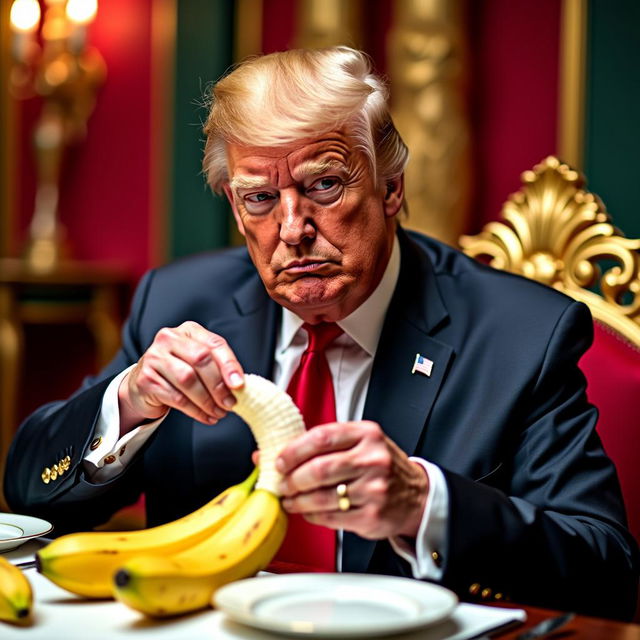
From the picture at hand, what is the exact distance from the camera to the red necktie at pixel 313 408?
156 centimetres

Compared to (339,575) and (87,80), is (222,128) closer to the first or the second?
(339,575)

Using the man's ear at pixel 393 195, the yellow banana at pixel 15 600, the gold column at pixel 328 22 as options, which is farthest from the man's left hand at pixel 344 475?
the gold column at pixel 328 22

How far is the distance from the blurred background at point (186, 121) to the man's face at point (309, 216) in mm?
1045

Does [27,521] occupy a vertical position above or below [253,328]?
below

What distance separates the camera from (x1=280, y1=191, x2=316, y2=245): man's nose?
60.0 inches

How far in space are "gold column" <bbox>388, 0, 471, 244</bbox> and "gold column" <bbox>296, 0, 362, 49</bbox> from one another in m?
0.26

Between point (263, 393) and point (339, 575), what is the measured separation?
226mm

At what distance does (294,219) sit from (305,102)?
176mm

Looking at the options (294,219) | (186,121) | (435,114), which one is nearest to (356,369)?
(294,219)

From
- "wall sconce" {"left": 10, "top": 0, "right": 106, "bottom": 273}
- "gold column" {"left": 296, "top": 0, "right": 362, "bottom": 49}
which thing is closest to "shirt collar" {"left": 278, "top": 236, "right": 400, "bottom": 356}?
"gold column" {"left": 296, "top": 0, "right": 362, "bottom": 49}

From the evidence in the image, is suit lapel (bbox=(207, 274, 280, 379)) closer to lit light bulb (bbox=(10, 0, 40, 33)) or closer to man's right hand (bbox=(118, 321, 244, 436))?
man's right hand (bbox=(118, 321, 244, 436))

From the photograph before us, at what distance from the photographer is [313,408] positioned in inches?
63.1

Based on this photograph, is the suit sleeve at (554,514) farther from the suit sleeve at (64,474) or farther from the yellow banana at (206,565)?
the suit sleeve at (64,474)

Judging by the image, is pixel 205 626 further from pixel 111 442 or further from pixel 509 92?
pixel 509 92
